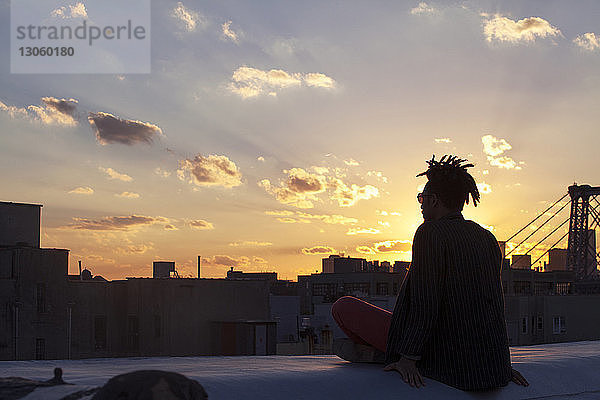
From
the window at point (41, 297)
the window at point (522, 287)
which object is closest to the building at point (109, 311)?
the window at point (41, 297)

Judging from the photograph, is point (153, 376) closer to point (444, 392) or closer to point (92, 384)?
point (92, 384)

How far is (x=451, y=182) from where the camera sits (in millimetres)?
5121

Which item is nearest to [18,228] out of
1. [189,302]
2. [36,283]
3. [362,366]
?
[36,283]

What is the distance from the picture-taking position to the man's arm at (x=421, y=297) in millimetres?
4781

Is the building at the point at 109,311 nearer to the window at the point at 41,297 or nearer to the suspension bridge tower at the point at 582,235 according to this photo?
the window at the point at 41,297

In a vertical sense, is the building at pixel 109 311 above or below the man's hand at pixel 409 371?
below

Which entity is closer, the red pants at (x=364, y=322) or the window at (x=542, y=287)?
the red pants at (x=364, y=322)

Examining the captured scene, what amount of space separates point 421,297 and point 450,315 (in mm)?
252

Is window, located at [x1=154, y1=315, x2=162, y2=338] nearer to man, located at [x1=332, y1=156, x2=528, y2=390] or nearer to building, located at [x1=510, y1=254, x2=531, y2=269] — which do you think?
man, located at [x1=332, y1=156, x2=528, y2=390]

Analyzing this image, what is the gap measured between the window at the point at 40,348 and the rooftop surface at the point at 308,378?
3814 cm

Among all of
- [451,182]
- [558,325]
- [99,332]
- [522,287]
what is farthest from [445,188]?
[522,287]

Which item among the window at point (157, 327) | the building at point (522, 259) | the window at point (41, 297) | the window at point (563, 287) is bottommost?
the window at point (157, 327)

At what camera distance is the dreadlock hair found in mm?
5133

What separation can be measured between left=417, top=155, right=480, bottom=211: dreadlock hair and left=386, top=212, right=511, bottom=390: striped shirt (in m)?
0.25
